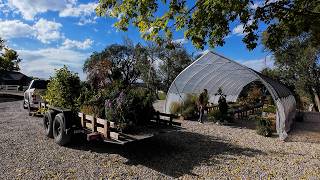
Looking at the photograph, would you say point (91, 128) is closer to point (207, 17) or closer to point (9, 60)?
point (207, 17)

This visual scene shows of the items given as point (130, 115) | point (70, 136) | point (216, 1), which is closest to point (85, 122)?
point (70, 136)

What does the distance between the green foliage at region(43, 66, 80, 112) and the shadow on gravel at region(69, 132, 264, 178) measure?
1.37 meters

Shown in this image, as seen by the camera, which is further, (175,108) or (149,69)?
(149,69)

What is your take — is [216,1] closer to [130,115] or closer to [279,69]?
[130,115]

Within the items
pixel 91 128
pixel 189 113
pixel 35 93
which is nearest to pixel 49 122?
pixel 91 128

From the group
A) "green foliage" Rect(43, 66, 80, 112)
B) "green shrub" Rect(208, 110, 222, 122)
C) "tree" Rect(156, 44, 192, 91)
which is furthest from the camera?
"tree" Rect(156, 44, 192, 91)

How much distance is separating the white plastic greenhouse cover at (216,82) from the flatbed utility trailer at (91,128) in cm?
568

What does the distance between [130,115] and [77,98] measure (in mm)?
2506

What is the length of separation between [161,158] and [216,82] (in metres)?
15.3

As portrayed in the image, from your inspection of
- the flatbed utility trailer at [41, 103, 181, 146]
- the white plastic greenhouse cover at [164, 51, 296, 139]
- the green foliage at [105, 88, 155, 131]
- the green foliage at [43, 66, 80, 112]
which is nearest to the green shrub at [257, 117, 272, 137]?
the white plastic greenhouse cover at [164, 51, 296, 139]

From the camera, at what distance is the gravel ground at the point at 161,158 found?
269 inches

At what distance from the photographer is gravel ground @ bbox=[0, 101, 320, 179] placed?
683cm

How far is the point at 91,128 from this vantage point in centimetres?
789

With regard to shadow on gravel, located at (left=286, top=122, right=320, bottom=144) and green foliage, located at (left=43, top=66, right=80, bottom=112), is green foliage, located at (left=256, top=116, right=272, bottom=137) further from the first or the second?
green foliage, located at (left=43, top=66, right=80, bottom=112)
